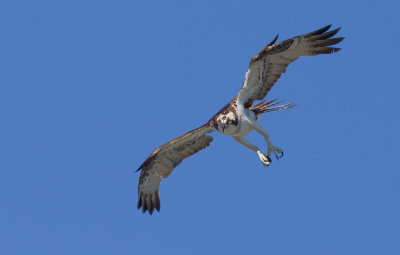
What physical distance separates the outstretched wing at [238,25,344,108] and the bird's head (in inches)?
21.4

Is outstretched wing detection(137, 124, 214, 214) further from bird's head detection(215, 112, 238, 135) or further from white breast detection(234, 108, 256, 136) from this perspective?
white breast detection(234, 108, 256, 136)

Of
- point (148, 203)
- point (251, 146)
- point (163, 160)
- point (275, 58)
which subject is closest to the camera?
point (275, 58)

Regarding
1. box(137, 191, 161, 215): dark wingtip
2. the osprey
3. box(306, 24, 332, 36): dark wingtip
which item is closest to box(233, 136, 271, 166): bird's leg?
the osprey

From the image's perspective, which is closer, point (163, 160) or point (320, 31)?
point (320, 31)

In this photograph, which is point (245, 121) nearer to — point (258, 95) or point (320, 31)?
point (258, 95)

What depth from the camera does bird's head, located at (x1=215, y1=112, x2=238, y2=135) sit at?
22.7 m

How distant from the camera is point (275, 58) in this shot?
22.4 meters

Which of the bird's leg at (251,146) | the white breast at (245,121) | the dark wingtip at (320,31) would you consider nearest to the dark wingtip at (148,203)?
the bird's leg at (251,146)

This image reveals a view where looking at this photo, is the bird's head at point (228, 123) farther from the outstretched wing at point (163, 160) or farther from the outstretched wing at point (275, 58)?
the outstretched wing at point (163, 160)

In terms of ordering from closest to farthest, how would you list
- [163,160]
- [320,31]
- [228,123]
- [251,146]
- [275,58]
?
[320,31] → [275,58] → [228,123] → [251,146] → [163,160]

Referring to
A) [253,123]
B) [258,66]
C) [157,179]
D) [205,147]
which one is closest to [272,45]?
[258,66]

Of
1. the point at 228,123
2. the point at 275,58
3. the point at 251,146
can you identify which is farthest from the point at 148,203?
the point at 275,58

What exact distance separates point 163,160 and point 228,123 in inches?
130

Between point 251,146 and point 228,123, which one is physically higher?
point 228,123
